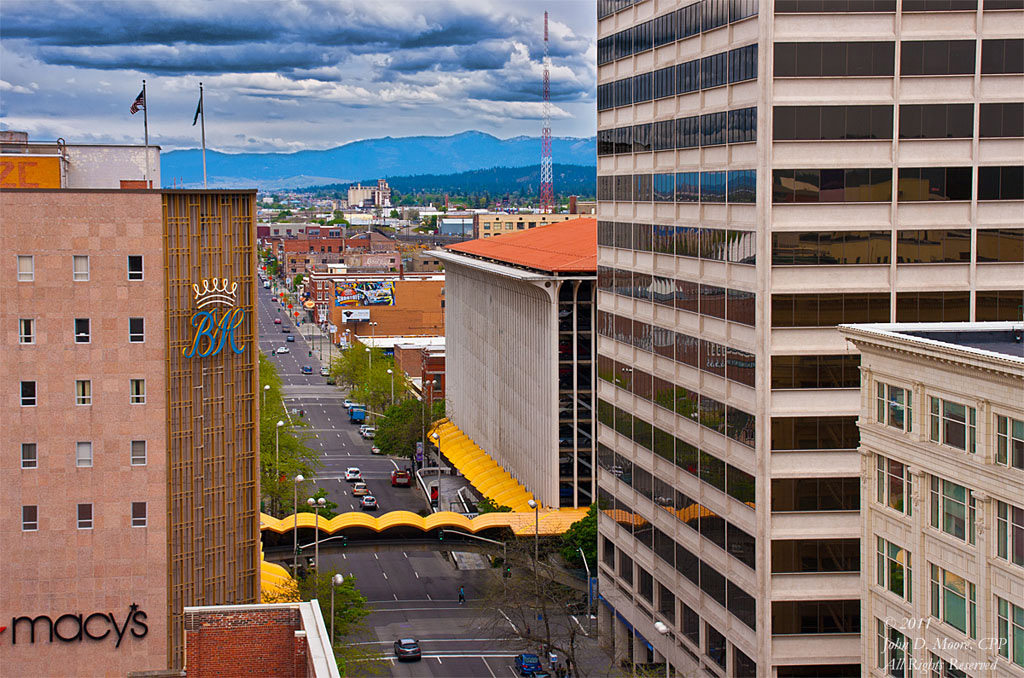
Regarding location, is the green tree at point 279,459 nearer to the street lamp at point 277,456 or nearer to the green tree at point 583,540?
the street lamp at point 277,456

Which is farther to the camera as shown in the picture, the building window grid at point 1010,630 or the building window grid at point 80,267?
the building window grid at point 80,267

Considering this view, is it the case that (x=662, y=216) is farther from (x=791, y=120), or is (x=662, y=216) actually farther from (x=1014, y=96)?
(x=1014, y=96)

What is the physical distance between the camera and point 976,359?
34.2m

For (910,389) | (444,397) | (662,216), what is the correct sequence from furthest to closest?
(444,397), (662,216), (910,389)

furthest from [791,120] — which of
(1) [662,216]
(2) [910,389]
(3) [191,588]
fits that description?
(3) [191,588]

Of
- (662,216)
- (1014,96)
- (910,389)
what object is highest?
(1014,96)

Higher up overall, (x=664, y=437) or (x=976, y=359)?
(x=976, y=359)

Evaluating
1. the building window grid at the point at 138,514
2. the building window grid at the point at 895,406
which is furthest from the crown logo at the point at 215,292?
the building window grid at the point at 895,406

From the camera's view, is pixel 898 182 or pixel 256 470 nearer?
pixel 898 182

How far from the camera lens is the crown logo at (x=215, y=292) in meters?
57.5

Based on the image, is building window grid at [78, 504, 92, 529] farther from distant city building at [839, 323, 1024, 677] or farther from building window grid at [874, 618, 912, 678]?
building window grid at [874, 618, 912, 678]

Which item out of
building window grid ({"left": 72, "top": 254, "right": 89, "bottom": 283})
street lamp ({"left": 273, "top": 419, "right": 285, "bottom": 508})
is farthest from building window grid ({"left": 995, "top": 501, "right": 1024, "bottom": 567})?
street lamp ({"left": 273, "top": 419, "right": 285, "bottom": 508})

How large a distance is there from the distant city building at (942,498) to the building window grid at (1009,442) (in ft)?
0.11

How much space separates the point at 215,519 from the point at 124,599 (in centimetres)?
516
